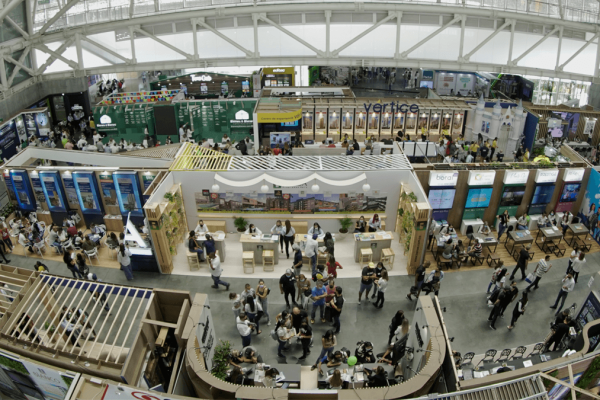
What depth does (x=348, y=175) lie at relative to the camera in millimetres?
12680

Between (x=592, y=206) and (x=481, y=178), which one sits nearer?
(x=481, y=178)

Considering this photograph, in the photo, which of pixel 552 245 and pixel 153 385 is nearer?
pixel 153 385

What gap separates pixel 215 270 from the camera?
1065cm

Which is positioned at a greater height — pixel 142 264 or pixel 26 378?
pixel 26 378

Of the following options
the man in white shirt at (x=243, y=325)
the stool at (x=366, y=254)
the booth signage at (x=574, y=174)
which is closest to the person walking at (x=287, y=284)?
the man in white shirt at (x=243, y=325)

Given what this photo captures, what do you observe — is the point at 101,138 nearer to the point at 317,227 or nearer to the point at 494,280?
the point at 317,227

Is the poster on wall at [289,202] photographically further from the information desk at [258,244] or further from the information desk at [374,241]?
the information desk at [258,244]

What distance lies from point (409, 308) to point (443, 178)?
4.20 meters

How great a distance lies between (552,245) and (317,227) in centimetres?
678

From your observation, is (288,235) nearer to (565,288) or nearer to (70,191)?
(565,288)

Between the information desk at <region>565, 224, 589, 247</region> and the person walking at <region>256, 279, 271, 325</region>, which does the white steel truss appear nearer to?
the information desk at <region>565, 224, 589, 247</region>

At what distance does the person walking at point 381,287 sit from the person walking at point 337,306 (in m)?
1.03

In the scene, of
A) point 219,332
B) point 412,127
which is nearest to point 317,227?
point 219,332

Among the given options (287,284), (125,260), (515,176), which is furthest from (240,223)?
(515,176)
